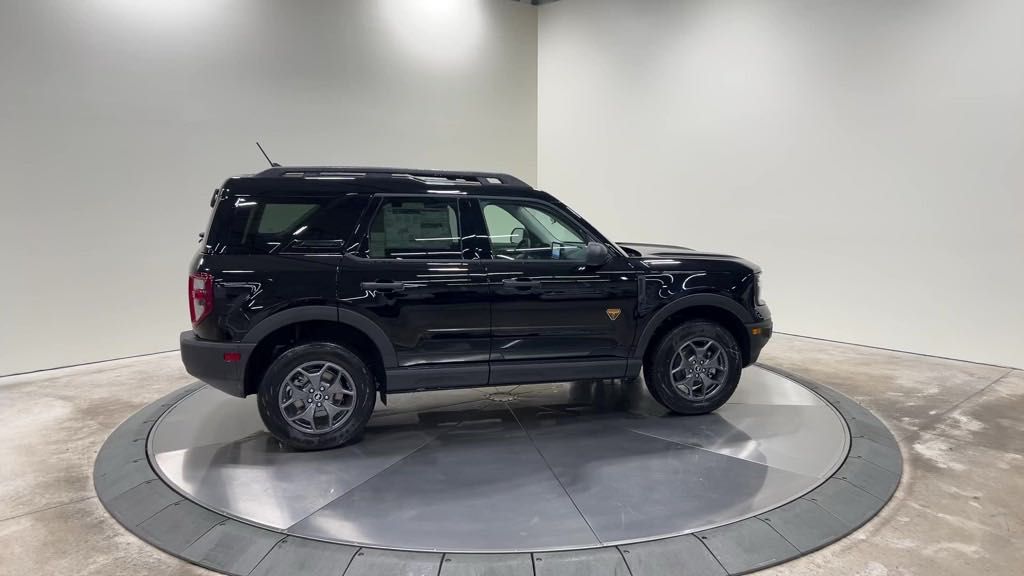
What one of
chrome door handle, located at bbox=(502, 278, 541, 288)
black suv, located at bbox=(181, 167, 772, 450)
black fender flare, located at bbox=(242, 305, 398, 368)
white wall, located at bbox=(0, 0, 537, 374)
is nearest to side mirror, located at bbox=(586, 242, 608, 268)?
black suv, located at bbox=(181, 167, 772, 450)

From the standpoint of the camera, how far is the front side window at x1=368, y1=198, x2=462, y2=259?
12.3ft

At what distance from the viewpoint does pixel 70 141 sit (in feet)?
18.1

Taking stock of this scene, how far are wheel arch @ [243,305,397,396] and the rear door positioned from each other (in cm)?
6

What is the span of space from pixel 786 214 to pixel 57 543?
22.0ft

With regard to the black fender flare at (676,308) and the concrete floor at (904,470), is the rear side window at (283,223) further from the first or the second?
the black fender flare at (676,308)

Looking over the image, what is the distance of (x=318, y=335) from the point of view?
12.1 feet

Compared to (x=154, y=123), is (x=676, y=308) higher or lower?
lower

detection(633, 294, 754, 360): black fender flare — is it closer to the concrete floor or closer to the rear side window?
the concrete floor

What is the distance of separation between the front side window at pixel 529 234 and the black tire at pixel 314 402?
1.12 metres

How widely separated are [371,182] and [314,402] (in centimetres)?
138

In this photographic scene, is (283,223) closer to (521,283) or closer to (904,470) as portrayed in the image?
(521,283)

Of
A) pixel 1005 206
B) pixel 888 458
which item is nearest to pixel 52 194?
pixel 888 458

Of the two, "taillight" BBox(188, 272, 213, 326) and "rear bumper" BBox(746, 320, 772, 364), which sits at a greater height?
"taillight" BBox(188, 272, 213, 326)

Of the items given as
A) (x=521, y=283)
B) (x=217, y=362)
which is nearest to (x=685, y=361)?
(x=521, y=283)
